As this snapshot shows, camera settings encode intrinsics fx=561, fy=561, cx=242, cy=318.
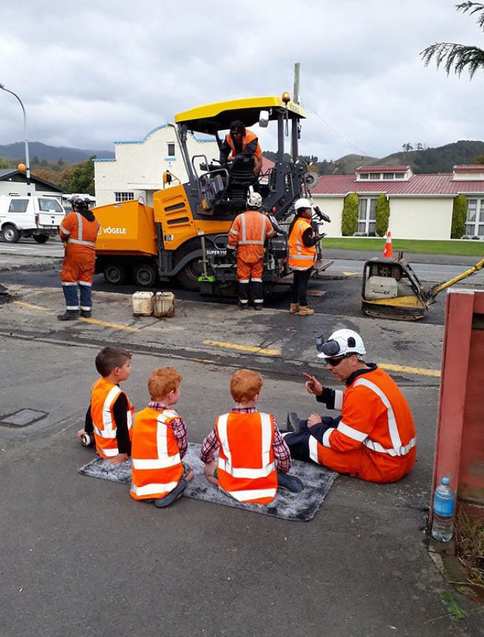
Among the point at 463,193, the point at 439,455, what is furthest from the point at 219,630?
the point at 463,193

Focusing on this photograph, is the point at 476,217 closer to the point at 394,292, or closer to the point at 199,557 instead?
the point at 394,292

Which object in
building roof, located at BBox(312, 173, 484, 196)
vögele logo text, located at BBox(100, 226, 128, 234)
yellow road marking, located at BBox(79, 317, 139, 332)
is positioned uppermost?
building roof, located at BBox(312, 173, 484, 196)

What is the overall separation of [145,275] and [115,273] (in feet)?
2.42

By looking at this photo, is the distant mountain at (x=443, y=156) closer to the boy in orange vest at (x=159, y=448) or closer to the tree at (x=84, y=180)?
the tree at (x=84, y=180)

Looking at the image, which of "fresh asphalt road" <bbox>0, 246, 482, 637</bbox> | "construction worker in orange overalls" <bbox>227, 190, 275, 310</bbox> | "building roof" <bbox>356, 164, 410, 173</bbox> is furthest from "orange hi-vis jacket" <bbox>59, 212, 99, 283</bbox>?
"building roof" <bbox>356, 164, 410, 173</bbox>

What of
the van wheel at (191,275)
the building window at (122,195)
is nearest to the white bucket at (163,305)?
the van wheel at (191,275)

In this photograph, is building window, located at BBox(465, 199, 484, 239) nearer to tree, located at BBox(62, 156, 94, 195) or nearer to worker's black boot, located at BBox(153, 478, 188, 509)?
tree, located at BBox(62, 156, 94, 195)

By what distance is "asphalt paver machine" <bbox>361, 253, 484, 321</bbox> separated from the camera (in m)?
8.08

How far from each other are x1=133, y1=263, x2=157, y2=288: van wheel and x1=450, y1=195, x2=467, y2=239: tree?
86.3 feet

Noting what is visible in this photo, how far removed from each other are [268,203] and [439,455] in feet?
23.1

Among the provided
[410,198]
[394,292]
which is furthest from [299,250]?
[410,198]

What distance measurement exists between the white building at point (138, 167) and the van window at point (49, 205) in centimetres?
1313

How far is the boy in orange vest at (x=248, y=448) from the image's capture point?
3240 mm

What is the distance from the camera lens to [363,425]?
339 cm
